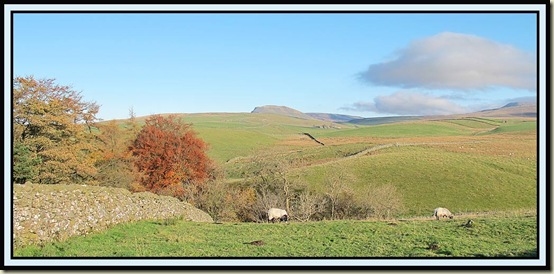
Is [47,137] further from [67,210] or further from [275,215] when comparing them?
[67,210]

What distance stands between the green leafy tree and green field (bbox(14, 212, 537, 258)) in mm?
18319

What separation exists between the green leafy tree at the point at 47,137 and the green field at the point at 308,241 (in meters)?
18.3

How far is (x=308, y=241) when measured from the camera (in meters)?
15.3

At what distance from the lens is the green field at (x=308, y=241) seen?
12.8m

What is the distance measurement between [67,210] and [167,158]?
3391 cm

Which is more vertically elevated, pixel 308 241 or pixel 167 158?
pixel 167 158

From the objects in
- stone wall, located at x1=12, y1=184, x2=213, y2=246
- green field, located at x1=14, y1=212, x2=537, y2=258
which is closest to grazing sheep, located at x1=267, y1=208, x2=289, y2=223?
green field, located at x1=14, y1=212, x2=537, y2=258

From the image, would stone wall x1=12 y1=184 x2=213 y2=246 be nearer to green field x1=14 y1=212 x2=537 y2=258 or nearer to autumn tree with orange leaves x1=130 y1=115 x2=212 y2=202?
green field x1=14 y1=212 x2=537 y2=258

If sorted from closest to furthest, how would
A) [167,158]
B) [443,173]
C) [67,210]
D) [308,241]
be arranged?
[67,210], [308,241], [167,158], [443,173]

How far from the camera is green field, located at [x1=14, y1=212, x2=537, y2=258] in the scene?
12797 mm

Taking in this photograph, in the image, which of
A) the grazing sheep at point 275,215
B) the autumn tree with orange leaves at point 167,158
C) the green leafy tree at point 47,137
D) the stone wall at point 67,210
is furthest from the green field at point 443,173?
the stone wall at point 67,210

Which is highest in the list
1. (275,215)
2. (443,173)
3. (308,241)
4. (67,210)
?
(67,210)

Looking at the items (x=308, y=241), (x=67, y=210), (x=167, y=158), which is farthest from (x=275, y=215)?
(x=167, y=158)

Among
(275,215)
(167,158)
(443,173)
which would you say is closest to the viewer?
Result: (275,215)
